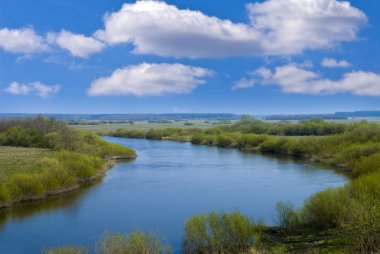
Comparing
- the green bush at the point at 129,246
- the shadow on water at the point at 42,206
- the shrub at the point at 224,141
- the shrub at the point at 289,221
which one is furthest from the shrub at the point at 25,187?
the shrub at the point at 224,141

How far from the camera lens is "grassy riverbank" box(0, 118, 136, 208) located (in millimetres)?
36531

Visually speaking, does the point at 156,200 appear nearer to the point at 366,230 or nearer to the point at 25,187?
the point at 25,187

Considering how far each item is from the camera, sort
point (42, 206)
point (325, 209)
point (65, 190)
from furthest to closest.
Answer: point (65, 190), point (42, 206), point (325, 209)

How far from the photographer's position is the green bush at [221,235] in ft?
70.2

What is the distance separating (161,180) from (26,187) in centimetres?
1684

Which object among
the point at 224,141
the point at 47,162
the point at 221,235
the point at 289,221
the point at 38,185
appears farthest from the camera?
the point at 224,141

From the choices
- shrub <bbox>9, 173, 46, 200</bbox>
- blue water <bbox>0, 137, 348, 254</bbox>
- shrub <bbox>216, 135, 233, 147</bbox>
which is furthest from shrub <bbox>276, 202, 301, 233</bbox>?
shrub <bbox>216, 135, 233, 147</bbox>

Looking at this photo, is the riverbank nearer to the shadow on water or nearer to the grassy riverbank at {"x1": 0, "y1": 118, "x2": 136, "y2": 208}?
the grassy riverbank at {"x1": 0, "y1": 118, "x2": 136, "y2": 208}

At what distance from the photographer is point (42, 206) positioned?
35.1 m

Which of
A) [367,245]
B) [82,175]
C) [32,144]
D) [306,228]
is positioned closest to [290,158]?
[82,175]

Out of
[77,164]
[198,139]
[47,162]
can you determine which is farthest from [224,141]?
[47,162]

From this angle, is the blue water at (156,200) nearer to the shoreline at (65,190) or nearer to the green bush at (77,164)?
the shoreline at (65,190)

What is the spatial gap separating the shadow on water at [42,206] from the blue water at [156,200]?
0.23 ft

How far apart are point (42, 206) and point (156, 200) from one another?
9.68 m
